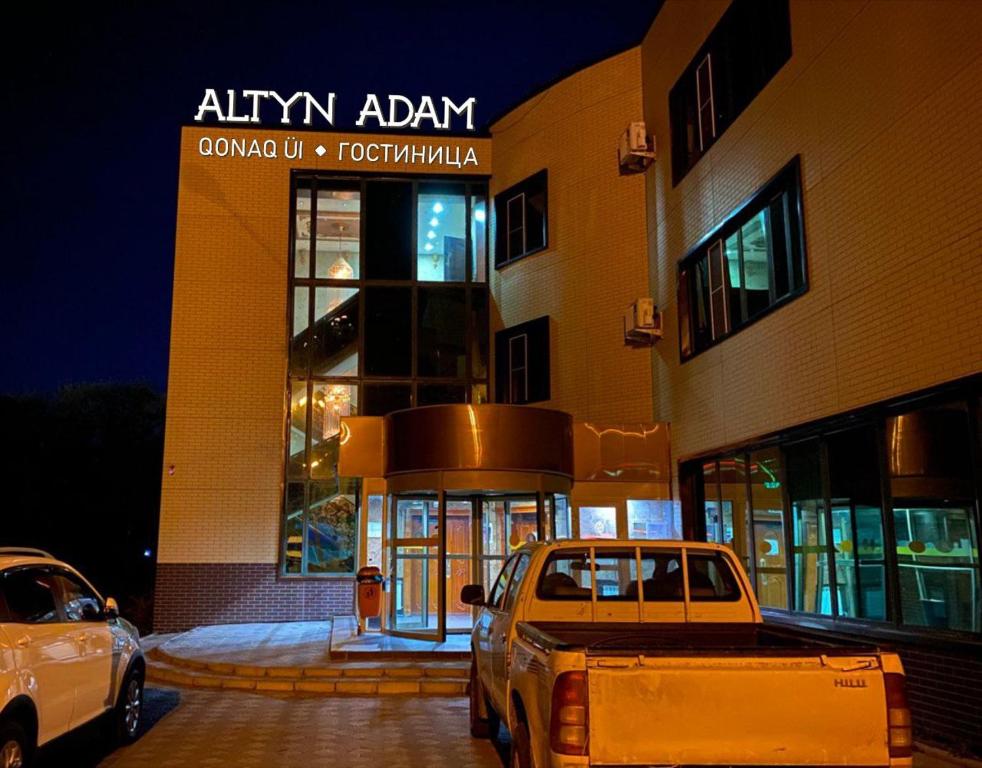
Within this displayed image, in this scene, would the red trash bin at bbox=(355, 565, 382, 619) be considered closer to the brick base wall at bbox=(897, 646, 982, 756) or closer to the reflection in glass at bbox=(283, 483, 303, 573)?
the reflection in glass at bbox=(283, 483, 303, 573)

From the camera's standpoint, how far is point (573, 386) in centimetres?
1683

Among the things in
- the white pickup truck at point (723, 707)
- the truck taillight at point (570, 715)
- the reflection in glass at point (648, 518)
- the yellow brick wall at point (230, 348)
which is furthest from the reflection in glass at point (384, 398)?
the truck taillight at point (570, 715)

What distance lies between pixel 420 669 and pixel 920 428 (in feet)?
22.8

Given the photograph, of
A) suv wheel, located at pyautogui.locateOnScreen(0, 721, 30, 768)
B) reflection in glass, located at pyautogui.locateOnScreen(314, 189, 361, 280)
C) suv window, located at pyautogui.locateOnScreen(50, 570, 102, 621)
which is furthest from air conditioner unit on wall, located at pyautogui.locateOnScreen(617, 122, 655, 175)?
suv wheel, located at pyautogui.locateOnScreen(0, 721, 30, 768)

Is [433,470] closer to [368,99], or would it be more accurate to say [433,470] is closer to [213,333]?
[213,333]

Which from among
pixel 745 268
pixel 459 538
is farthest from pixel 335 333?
pixel 745 268

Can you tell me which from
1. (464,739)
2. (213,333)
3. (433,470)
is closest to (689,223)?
(433,470)

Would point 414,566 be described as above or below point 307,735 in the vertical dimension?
above

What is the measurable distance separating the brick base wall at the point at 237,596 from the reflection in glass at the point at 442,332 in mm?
4960

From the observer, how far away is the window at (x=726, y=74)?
11578mm

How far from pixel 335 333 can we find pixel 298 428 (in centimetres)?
222

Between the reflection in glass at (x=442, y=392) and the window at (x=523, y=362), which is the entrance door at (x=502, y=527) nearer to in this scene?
the window at (x=523, y=362)

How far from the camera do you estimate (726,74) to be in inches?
514

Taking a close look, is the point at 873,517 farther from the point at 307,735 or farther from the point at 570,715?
the point at 307,735
